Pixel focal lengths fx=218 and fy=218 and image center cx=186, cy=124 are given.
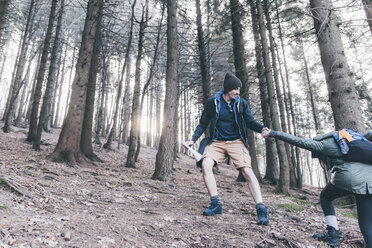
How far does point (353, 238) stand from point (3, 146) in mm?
10354

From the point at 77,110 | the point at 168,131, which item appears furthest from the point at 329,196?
the point at 77,110

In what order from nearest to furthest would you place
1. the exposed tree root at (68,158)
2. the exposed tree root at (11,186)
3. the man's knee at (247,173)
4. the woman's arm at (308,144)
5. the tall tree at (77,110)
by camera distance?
the woman's arm at (308,144) → the exposed tree root at (11,186) → the man's knee at (247,173) → the exposed tree root at (68,158) → the tall tree at (77,110)

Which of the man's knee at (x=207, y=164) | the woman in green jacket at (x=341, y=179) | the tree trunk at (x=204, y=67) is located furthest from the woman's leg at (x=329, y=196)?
the tree trunk at (x=204, y=67)

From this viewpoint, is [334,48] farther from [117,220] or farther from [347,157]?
[117,220]

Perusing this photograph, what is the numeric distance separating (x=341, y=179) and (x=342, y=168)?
13 cm

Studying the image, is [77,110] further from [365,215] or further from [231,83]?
[365,215]

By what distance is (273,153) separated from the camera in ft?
35.4

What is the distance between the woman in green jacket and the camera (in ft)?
7.66

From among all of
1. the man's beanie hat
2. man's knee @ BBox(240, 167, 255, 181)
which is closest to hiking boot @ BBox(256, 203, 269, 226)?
man's knee @ BBox(240, 167, 255, 181)

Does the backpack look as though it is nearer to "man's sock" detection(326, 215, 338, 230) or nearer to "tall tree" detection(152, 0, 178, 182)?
"man's sock" detection(326, 215, 338, 230)

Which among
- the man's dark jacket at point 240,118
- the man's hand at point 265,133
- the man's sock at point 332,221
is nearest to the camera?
the man's sock at point 332,221

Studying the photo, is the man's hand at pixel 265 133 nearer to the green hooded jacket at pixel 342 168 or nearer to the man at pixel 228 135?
the man at pixel 228 135

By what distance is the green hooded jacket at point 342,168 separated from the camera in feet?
7.66

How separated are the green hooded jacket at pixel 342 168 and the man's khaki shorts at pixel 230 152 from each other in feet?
3.01
